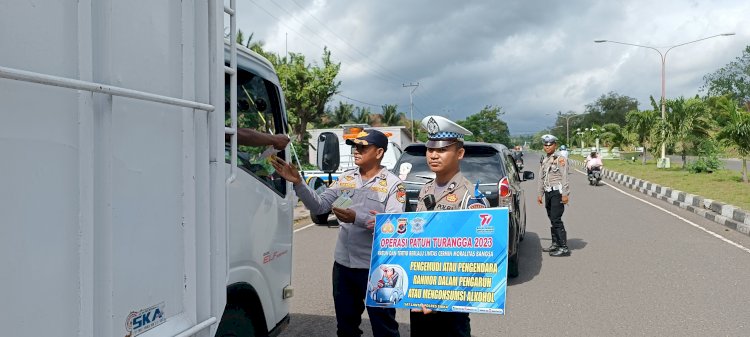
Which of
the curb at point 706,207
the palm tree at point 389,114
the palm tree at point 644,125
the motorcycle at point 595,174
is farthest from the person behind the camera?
the palm tree at point 389,114

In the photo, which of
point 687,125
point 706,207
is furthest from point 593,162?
point 687,125

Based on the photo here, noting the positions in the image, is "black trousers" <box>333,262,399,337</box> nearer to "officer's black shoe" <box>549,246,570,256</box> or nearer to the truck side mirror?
the truck side mirror

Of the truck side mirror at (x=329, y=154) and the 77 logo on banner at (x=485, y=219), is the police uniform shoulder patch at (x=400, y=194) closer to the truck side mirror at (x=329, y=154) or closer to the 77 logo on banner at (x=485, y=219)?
the truck side mirror at (x=329, y=154)

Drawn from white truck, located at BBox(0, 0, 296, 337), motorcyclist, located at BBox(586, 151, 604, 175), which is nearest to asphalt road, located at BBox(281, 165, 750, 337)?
white truck, located at BBox(0, 0, 296, 337)

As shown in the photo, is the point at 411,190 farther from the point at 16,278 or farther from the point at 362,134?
the point at 16,278

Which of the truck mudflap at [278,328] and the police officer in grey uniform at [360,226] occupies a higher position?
the police officer in grey uniform at [360,226]

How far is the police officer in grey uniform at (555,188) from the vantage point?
297 inches

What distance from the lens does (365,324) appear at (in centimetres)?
496

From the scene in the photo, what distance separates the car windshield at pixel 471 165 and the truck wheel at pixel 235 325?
4196 millimetres

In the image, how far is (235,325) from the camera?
2635 mm

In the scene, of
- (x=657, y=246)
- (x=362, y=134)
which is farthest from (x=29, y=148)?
(x=657, y=246)

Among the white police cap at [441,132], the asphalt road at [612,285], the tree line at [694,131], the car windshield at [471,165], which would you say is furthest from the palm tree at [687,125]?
the white police cap at [441,132]

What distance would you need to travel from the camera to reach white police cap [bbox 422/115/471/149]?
9.78 ft

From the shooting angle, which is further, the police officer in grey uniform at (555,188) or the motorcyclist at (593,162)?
the motorcyclist at (593,162)
